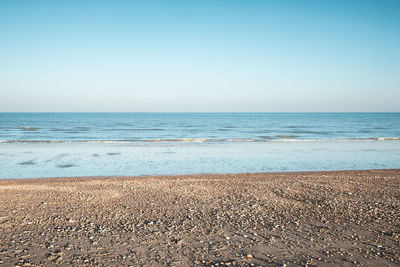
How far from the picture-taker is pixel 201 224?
6461 mm

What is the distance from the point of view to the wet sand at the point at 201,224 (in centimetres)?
497

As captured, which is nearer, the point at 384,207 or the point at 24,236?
the point at 24,236

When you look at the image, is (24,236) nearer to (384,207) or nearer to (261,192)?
(261,192)

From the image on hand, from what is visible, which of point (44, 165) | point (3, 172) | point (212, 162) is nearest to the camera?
point (3, 172)

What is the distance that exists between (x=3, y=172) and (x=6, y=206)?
23.3ft

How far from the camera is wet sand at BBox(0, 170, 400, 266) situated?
4.97m

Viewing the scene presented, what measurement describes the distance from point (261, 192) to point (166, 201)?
308cm

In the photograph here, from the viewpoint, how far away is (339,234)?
19.5 ft

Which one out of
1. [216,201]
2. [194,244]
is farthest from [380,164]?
[194,244]

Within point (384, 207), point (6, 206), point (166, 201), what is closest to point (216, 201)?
point (166, 201)

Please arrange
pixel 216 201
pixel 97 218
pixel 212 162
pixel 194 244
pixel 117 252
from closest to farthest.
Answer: pixel 117 252
pixel 194 244
pixel 97 218
pixel 216 201
pixel 212 162

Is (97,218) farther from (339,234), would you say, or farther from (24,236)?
(339,234)

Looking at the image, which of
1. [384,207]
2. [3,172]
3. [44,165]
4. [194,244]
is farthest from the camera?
[44,165]

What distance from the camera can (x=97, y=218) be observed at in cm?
684
